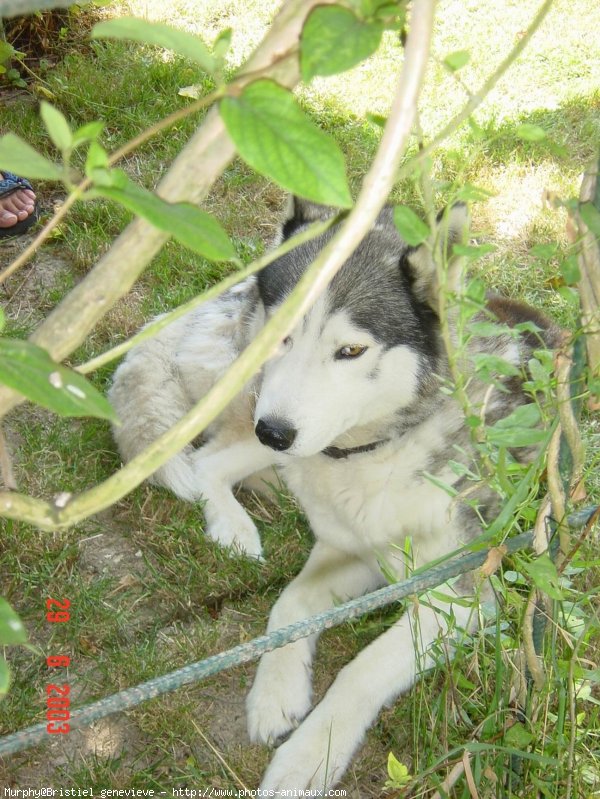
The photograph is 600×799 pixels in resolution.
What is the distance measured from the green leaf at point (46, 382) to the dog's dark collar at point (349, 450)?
1.66 metres

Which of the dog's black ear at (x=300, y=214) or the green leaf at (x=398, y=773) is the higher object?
the dog's black ear at (x=300, y=214)

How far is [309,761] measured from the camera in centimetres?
201

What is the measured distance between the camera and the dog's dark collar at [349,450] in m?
2.41

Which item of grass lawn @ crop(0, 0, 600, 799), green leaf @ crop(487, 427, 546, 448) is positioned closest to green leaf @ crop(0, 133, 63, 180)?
grass lawn @ crop(0, 0, 600, 799)

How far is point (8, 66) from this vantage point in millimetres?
4809

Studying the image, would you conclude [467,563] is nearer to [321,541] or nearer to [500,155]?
[321,541]

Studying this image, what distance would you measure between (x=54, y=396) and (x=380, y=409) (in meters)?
1.62

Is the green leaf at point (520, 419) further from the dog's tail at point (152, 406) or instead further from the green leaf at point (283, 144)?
the dog's tail at point (152, 406)

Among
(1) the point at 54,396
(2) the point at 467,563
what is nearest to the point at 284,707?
(2) the point at 467,563

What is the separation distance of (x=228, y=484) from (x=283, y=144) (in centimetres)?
230

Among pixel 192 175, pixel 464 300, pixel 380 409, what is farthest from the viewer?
pixel 380 409

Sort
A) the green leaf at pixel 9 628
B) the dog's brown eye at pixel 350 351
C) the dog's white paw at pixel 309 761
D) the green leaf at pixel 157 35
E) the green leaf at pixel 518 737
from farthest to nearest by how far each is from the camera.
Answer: the dog's brown eye at pixel 350 351 < the dog's white paw at pixel 309 761 < the green leaf at pixel 518 737 < the green leaf at pixel 9 628 < the green leaf at pixel 157 35

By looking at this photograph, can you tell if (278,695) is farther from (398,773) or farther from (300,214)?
(300,214)

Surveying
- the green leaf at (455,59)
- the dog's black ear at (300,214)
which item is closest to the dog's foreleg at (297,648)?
the dog's black ear at (300,214)
